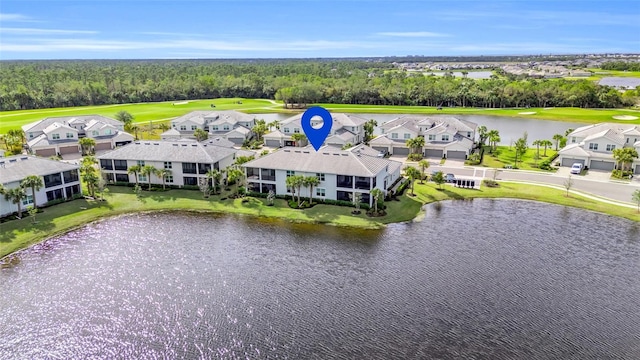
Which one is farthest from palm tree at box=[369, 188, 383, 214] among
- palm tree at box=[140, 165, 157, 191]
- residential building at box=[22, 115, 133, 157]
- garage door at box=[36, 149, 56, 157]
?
garage door at box=[36, 149, 56, 157]

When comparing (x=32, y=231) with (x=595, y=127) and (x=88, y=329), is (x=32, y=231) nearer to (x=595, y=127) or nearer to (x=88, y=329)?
(x=88, y=329)

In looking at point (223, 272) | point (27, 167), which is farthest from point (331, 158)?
point (27, 167)

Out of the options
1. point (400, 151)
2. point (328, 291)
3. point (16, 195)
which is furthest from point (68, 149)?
point (328, 291)

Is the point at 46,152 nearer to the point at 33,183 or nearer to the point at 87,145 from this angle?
the point at 87,145

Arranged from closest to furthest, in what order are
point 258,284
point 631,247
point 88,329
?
point 88,329
point 258,284
point 631,247

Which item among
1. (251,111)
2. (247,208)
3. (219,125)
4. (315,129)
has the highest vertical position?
(315,129)

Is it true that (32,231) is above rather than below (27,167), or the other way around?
below
